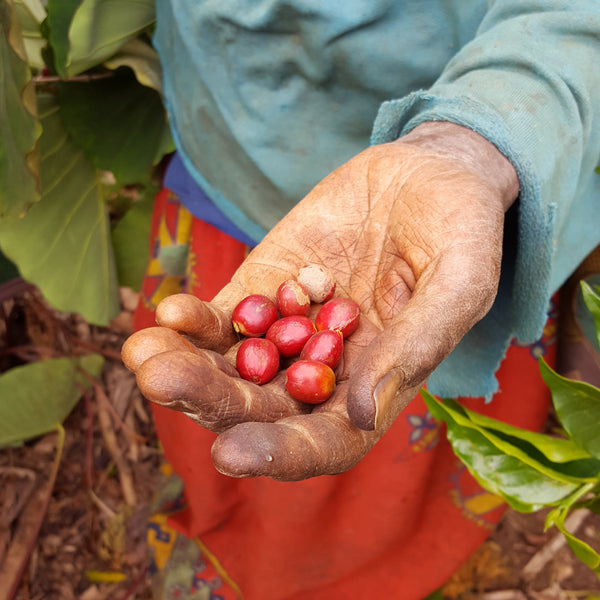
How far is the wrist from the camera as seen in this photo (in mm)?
916

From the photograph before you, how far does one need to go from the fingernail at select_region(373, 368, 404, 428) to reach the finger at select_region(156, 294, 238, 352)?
30 cm

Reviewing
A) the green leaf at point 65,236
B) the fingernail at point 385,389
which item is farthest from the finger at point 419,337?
the green leaf at point 65,236

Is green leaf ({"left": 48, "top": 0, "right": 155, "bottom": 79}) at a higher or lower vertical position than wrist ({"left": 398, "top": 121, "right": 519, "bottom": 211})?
higher

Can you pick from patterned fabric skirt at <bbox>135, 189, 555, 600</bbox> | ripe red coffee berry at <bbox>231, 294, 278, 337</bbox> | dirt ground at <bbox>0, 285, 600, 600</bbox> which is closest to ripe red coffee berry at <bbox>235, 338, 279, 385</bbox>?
ripe red coffee berry at <bbox>231, 294, 278, 337</bbox>

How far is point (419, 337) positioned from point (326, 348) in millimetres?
257

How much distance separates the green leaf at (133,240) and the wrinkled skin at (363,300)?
3.28ft

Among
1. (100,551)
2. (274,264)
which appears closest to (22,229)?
(274,264)

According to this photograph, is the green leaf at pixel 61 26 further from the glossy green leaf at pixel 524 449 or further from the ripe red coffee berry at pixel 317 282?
the glossy green leaf at pixel 524 449

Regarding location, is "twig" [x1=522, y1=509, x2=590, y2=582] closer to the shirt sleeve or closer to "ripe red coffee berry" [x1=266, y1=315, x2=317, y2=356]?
the shirt sleeve

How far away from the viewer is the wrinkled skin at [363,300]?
683mm

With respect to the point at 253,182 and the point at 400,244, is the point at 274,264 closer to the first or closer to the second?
the point at 400,244

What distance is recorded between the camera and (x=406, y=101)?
40.6 inches

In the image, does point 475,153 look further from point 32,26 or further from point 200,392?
point 32,26

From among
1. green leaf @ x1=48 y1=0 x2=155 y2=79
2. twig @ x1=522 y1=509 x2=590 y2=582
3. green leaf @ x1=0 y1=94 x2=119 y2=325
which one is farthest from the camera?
twig @ x1=522 y1=509 x2=590 y2=582
